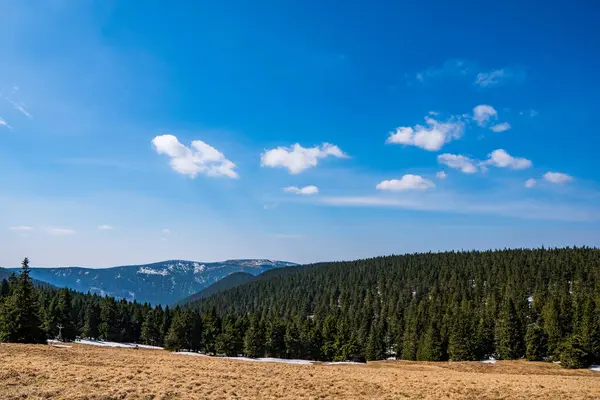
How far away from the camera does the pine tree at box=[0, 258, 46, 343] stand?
51.4 metres

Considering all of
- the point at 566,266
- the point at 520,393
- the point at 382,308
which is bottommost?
the point at 382,308

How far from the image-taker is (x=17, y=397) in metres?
18.7

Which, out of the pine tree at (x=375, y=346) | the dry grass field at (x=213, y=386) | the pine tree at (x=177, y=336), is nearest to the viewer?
the dry grass field at (x=213, y=386)

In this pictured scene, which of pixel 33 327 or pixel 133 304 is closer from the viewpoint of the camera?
pixel 33 327

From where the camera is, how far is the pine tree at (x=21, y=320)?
169ft

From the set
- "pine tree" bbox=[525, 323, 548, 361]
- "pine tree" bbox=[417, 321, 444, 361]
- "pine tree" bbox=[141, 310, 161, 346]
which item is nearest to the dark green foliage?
"pine tree" bbox=[525, 323, 548, 361]

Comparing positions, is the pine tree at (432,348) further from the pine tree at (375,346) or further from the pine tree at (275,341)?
the pine tree at (275,341)

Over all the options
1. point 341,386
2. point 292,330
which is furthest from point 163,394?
point 292,330

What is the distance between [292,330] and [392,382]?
61.2 metres

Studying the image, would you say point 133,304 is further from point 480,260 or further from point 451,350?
point 480,260

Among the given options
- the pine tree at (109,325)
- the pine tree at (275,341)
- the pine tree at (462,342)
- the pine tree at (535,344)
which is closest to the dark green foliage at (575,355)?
the pine tree at (535,344)

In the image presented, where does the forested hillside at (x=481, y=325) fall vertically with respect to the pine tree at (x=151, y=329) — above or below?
above

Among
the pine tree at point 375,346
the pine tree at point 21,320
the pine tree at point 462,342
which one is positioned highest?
the pine tree at point 21,320

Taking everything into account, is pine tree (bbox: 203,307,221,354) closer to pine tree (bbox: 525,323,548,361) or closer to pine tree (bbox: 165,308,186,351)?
pine tree (bbox: 165,308,186,351)
